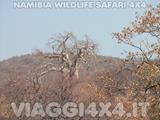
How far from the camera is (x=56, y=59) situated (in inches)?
2035

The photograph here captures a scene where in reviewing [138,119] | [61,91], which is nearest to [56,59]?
[61,91]

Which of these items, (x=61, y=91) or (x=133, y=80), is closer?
(x=133, y=80)

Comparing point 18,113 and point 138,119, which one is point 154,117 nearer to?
point 138,119

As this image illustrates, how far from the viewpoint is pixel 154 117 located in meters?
15.4

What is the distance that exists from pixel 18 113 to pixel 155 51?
17458 mm

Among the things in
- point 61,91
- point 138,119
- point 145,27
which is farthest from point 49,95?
point 145,27

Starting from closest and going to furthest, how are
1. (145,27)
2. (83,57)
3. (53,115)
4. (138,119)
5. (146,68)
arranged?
(146,68)
(145,27)
(138,119)
(53,115)
(83,57)

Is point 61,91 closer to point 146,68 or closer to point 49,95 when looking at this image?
point 49,95

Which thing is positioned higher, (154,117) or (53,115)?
(154,117)

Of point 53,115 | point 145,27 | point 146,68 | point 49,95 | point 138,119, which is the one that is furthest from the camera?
point 49,95

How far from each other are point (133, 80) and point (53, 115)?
16112mm

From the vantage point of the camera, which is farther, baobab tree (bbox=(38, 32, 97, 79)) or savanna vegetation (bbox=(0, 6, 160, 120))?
baobab tree (bbox=(38, 32, 97, 79))

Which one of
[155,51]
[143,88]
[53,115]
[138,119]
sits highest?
[155,51]

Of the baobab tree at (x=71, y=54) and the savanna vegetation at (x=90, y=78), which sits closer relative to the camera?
the savanna vegetation at (x=90, y=78)
